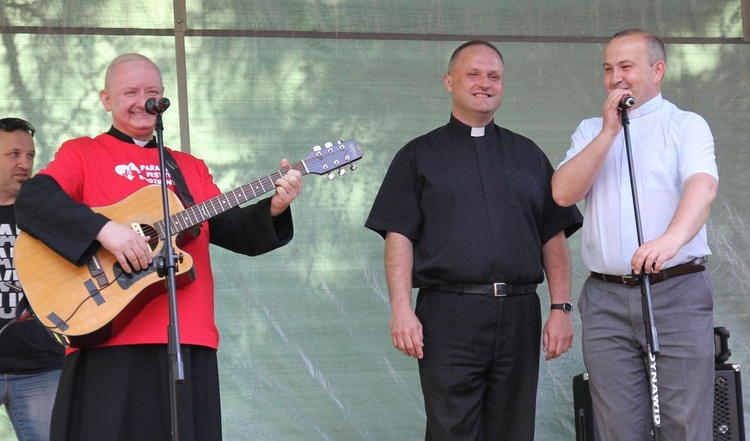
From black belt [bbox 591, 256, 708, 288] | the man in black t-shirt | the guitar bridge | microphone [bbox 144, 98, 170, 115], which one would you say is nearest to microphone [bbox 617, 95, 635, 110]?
black belt [bbox 591, 256, 708, 288]

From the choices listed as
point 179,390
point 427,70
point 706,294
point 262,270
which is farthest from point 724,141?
point 179,390

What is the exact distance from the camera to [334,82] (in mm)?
4820

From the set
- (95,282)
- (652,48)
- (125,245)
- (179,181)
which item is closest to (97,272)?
(95,282)

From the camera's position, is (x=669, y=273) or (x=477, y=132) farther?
(x=477, y=132)

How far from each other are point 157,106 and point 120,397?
0.92 m

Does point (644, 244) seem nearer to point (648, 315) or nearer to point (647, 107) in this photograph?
point (648, 315)

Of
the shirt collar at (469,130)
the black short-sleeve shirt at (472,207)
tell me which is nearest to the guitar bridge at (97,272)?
the black short-sleeve shirt at (472,207)

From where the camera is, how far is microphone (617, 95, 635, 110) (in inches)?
131

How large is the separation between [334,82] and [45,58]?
1263mm

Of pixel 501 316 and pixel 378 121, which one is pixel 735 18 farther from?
pixel 501 316

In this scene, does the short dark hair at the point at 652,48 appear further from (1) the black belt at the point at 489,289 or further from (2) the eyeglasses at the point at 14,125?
(2) the eyeglasses at the point at 14,125

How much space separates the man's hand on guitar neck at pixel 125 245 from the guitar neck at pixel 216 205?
0.12 meters

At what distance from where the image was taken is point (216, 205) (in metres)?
3.45

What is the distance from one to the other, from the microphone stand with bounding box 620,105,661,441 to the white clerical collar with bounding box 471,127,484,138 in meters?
0.76
